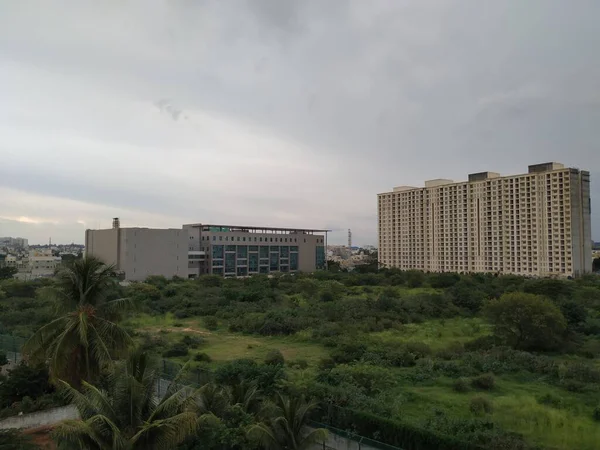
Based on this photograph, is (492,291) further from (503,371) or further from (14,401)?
(14,401)

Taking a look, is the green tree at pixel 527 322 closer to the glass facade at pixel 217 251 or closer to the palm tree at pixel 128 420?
the palm tree at pixel 128 420

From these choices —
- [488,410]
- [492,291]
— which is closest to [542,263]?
[492,291]

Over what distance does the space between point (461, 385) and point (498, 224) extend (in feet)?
227

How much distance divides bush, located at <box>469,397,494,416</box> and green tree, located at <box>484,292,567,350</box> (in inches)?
403

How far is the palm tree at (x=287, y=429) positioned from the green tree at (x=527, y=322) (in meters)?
16.4

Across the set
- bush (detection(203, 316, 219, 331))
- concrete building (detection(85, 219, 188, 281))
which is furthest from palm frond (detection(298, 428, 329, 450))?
concrete building (detection(85, 219, 188, 281))

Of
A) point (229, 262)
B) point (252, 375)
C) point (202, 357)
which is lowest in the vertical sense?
point (202, 357)

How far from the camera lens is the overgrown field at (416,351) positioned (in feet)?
44.2

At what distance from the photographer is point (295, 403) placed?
12.4 m

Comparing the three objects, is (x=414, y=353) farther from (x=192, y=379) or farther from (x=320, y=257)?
(x=320, y=257)

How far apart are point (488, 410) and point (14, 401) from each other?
16.2 metres

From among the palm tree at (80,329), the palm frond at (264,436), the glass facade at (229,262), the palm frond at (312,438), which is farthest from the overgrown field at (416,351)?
the glass facade at (229,262)

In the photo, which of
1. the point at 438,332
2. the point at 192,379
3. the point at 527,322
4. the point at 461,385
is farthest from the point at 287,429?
the point at 438,332

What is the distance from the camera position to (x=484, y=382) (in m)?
18.2
